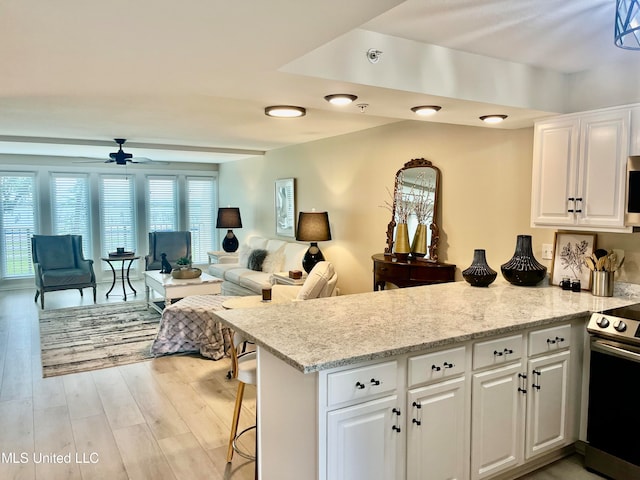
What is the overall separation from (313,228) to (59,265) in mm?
4406

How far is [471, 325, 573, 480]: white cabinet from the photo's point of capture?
233 cm

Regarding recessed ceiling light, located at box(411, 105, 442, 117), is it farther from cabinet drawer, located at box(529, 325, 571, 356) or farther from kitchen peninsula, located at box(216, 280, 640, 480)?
cabinet drawer, located at box(529, 325, 571, 356)

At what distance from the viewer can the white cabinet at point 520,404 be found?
2.33m

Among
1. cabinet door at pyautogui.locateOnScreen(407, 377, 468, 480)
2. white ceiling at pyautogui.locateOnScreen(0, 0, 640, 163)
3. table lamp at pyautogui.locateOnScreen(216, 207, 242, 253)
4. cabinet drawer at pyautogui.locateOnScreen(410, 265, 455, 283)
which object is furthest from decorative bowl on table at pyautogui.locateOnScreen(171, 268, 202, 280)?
cabinet door at pyautogui.locateOnScreen(407, 377, 468, 480)

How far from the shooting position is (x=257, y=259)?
6938 millimetres

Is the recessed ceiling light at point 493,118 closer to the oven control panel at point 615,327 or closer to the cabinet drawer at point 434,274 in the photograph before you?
the cabinet drawer at point 434,274

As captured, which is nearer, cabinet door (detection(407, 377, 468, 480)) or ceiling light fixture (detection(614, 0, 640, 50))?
ceiling light fixture (detection(614, 0, 640, 50))

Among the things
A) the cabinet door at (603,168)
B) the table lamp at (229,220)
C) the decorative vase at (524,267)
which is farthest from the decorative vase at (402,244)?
the table lamp at (229,220)

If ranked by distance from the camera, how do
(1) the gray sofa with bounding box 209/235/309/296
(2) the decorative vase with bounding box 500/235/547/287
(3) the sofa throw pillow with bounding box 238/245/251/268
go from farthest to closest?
1. (3) the sofa throw pillow with bounding box 238/245/251/268
2. (1) the gray sofa with bounding box 209/235/309/296
3. (2) the decorative vase with bounding box 500/235/547/287

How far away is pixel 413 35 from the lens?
2449mm

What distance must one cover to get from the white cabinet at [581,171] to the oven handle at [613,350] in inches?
29.2

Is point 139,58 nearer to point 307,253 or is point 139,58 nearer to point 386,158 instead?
point 386,158

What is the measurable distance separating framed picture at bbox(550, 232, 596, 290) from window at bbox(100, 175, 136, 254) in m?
7.86

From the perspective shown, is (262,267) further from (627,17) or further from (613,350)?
(627,17)
